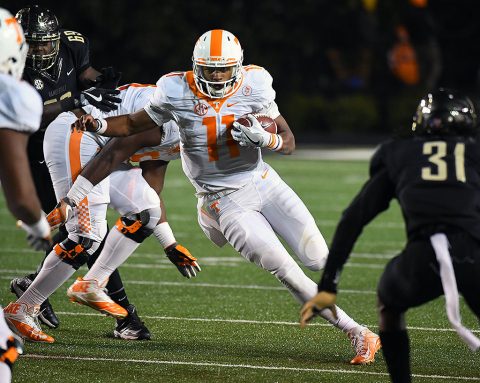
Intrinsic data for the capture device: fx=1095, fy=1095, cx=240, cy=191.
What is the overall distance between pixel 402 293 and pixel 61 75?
2.83 m

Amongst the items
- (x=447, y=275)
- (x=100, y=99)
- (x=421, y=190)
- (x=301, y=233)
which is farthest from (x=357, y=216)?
(x=100, y=99)

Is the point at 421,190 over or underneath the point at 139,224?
over

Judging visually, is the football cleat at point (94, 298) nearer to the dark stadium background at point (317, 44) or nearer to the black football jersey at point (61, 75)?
the black football jersey at point (61, 75)

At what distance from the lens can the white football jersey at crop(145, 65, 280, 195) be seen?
504 cm

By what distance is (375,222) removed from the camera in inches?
411

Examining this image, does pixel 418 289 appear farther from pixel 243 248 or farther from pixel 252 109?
pixel 252 109

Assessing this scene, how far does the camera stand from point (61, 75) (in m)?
5.93

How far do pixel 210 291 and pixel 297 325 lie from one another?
1200 millimetres

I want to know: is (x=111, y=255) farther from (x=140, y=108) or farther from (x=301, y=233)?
(x=301, y=233)

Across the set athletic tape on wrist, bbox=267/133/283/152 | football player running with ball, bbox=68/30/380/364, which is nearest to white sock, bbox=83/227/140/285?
football player running with ball, bbox=68/30/380/364

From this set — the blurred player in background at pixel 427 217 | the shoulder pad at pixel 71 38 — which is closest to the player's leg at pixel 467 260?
the blurred player in background at pixel 427 217

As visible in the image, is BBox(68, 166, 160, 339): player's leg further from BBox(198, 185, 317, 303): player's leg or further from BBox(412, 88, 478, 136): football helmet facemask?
BBox(412, 88, 478, 136): football helmet facemask

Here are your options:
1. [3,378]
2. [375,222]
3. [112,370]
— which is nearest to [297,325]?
[112,370]

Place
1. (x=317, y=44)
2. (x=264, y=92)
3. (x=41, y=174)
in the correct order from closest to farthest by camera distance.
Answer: (x=264, y=92), (x=41, y=174), (x=317, y=44)
